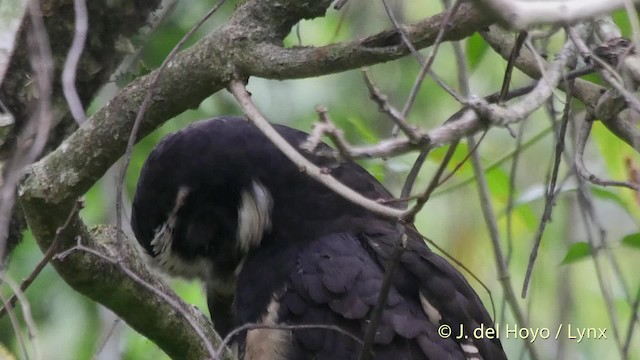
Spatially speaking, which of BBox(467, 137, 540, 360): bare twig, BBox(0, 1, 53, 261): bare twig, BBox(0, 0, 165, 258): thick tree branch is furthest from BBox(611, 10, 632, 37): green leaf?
BBox(0, 1, 53, 261): bare twig

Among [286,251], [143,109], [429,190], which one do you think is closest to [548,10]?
[429,190]

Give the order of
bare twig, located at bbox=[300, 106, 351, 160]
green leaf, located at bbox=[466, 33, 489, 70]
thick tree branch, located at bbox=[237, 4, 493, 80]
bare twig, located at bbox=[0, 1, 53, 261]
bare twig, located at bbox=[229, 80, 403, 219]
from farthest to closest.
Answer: green leaf, located at bbox=[466, 33, 489, 70], bare twig, located at bbox=[0, 1, 53, 261], thick tree branch, located at bbox=[237, 4, 493, 80], bare twig, located at bbox=[229, 80, 403, 219], bare twig, located at bbox=[300, 106, 351, 160]

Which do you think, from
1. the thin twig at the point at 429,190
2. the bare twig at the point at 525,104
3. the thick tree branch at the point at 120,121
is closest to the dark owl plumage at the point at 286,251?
the thick tree branch at the point at 120,121

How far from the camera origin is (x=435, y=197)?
9.67 ft

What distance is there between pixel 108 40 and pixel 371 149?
4.00 feet

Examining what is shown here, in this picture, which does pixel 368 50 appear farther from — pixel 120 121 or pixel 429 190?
pixel 120 121

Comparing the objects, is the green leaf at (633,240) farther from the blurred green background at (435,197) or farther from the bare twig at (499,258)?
the bare twig at (499,258)

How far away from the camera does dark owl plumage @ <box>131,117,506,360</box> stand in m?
1.91

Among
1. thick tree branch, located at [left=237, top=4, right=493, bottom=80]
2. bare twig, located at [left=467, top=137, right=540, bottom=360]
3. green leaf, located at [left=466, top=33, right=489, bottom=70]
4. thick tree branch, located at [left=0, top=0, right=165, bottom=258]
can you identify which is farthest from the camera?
green leaf, located at [left=466, top=33, right=489, bottom=70]

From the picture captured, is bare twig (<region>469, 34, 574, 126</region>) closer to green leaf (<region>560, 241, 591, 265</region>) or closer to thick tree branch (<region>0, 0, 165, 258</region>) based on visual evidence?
green leaf (<region>560, 241, 591, 265</region>)

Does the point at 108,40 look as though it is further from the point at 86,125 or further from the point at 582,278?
the point at 582,278

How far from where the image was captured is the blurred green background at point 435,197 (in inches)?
96.7

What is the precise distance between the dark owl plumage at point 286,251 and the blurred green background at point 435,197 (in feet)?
0.66

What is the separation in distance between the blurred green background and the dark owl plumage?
20cm
